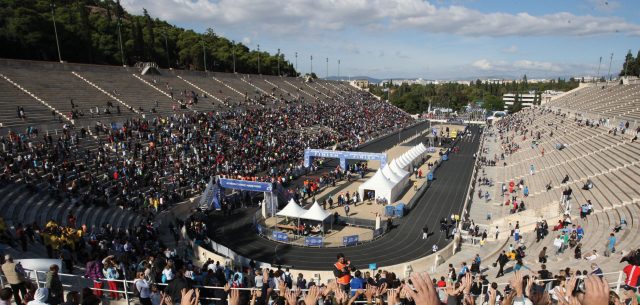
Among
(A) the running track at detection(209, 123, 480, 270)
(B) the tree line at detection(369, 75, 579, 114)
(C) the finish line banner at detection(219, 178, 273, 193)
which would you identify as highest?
(B) the tree line at detection(369, 75, 579, 114)

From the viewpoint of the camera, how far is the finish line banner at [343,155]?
3416 centimetres

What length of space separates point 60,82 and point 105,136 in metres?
11.1

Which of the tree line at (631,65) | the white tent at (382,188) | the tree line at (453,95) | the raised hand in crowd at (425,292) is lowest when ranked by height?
the white tent at (382,188)

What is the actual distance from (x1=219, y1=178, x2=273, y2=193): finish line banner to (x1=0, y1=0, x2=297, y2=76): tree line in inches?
1198

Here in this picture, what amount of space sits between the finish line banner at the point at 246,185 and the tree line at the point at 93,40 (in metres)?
30.4

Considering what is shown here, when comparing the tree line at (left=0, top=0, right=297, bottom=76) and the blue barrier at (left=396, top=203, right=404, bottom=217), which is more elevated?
the tree line at (left=0, top=0, right=297, bottom=76)

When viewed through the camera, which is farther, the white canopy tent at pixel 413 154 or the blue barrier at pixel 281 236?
the white canopy tent at pixel 413 154

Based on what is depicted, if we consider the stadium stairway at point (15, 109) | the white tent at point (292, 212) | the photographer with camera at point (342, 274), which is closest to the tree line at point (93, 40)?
the stadium stairway at point (15, 109)

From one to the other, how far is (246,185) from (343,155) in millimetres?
12201

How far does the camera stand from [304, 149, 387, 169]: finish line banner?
34156 millimetres

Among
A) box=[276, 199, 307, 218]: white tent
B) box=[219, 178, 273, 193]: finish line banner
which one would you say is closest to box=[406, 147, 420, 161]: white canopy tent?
box=[219, 178, 273, 193]: finish line banner

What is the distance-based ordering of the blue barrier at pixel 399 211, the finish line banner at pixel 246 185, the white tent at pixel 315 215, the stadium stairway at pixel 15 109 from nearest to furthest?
1. the white tent at pixel 315 215
2. the finish line banner at pixel 246 185
3. the blue barrier at pixel 399 211
4. the stadium stairway at pixel 15 109

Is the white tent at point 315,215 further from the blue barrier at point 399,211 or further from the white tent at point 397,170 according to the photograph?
the white tent at point 397,170

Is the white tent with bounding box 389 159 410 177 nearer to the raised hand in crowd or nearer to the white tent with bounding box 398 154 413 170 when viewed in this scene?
the white tent with bounding box 398 154 413 170
